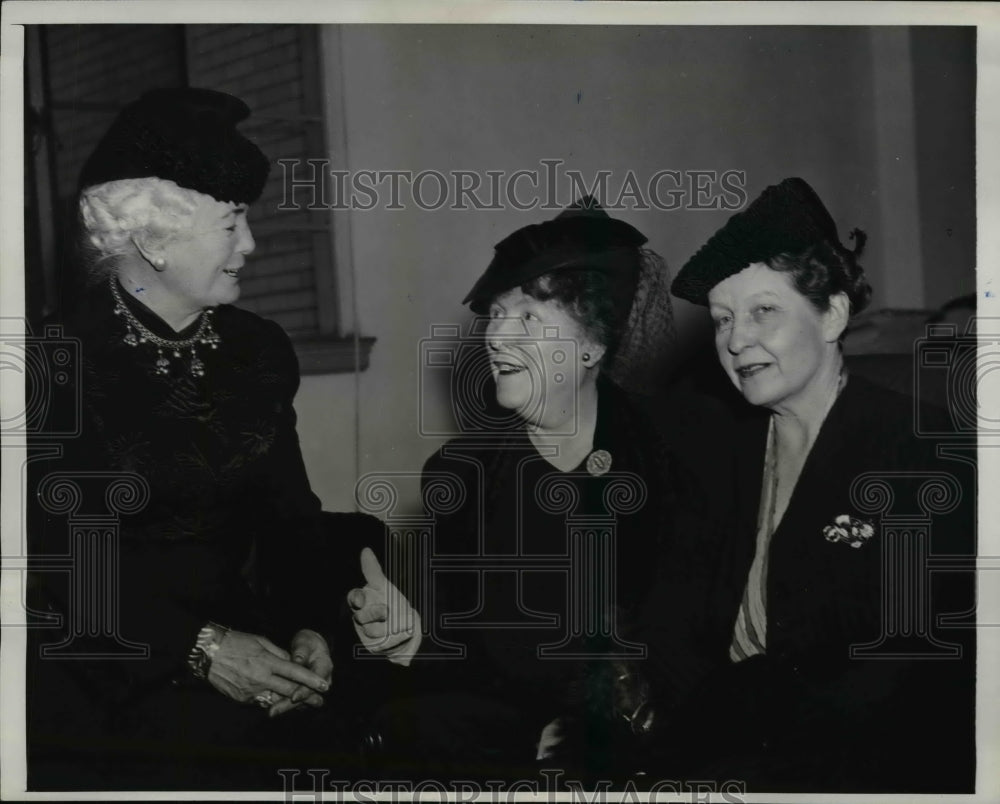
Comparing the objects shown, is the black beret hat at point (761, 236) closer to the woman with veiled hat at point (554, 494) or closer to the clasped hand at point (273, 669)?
the woman with veiled hat at point (554, 494)

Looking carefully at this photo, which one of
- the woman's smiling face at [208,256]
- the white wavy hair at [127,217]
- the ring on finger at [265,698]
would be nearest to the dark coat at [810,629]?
the ring on finger at [265,698]

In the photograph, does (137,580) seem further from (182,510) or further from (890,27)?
(890,27)

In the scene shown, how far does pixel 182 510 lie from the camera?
2.00m

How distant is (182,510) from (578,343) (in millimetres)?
868

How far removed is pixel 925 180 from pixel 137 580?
1.81 meters

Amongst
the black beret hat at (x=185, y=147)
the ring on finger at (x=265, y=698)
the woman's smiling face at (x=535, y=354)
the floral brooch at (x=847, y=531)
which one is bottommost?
the ring on finger at (x=265, y=698)

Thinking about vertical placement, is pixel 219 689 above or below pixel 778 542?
below

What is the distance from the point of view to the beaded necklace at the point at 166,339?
6.55 ft

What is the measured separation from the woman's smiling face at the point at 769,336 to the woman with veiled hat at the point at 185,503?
808 mm

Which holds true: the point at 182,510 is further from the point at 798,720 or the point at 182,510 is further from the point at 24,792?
the point at 798,720

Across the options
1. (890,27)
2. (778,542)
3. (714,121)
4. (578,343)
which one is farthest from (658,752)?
(890,27)

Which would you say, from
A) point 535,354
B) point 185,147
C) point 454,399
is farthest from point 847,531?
point 185,147

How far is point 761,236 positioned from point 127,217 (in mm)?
1280

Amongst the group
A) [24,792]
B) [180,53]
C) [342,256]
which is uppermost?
[180,53]
